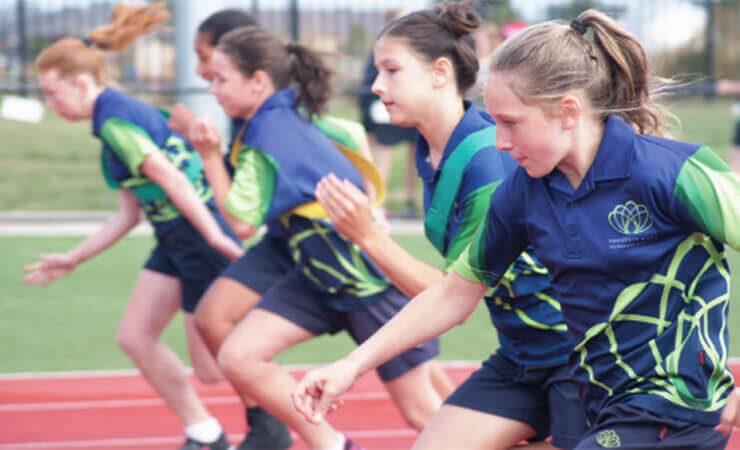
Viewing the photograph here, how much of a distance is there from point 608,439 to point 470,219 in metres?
0.70

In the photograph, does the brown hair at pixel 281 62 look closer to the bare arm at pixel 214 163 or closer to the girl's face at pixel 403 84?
the bare arm at pixel 214 163

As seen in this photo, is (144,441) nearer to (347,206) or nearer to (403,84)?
(347,206)

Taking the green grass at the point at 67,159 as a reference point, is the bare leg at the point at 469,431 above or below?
above

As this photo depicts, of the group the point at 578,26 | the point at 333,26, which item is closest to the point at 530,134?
the point at 578,26

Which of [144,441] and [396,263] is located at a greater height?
[396,263]

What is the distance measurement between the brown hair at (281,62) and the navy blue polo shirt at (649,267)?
1663 millimetres

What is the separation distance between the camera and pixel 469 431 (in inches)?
99.1

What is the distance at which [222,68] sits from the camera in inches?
142

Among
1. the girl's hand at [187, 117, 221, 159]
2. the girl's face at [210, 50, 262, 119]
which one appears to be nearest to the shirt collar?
the girl's hand at [187, 117, 221, 159]

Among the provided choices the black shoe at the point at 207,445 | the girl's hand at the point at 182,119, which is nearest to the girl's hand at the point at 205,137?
the girl's hand at the point at 182,119

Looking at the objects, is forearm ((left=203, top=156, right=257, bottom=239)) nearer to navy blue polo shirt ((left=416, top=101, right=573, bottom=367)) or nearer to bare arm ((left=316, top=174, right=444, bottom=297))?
bare arm ((left=316, top=174, right=444, bottom=297))

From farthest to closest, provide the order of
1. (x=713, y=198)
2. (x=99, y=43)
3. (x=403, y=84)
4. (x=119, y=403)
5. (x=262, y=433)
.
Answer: (x=119, y=403)
(x=99, y=43)
(x=262, y=433)
(x=403, y=84)
(x=713, y=198)

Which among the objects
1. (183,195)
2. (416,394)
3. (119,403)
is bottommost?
(119,403)

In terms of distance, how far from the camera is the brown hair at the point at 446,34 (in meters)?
2.84
